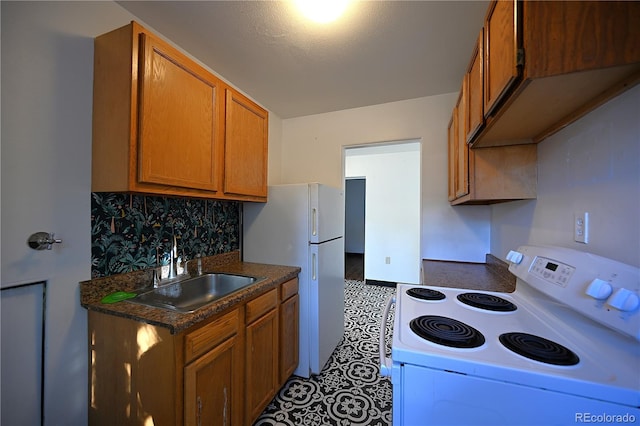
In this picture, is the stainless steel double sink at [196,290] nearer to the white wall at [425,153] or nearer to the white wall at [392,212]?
the white wall at [425,153]

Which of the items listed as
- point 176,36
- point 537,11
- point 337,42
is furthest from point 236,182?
point 537,11

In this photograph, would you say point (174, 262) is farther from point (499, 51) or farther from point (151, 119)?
point (499, 51)

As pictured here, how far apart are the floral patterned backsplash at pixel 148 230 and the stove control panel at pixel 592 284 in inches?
79.3

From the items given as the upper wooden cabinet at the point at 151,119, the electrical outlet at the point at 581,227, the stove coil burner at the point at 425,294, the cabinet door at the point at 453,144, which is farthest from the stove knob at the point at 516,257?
the upper wooden cabinet at the point at 151,119

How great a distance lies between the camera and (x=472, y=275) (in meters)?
1.83

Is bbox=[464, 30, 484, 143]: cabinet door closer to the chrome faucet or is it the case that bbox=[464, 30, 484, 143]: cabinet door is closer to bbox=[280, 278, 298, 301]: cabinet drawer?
bbox=[280, 278, 298, 301]: cabinet drawer

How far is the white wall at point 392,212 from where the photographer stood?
4.09m

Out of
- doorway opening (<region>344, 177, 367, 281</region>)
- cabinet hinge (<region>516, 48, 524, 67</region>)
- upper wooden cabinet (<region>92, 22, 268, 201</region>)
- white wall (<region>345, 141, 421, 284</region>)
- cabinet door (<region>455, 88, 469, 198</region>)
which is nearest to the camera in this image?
cabinet hinge (<region>516, 48, 524, 67</region>)

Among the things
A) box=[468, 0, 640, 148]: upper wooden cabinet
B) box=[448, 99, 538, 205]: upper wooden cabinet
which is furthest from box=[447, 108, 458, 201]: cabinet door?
box=[468, 0, 640, 148]: upper wooden cabinet

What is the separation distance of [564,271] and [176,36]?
245 centimetres

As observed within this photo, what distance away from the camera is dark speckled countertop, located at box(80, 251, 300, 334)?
1.01 metres

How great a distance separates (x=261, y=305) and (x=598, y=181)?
1.68 metres

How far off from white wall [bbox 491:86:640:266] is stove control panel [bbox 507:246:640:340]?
0.08 m

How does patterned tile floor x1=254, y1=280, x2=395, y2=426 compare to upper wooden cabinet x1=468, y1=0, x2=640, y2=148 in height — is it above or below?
below
